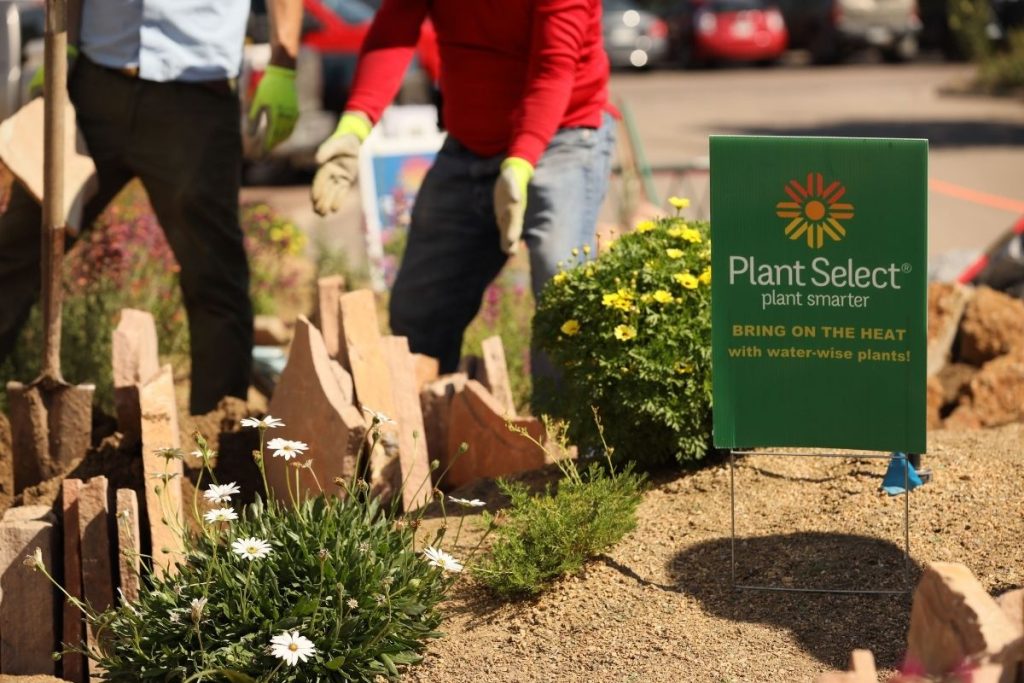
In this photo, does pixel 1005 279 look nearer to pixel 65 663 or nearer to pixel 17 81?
pixel 65 663

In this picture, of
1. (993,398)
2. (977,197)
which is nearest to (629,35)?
(977,197)

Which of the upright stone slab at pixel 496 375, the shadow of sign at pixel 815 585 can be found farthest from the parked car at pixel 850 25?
the shadow of sign at pixel 815 585

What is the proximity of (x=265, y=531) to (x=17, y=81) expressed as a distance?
562cm

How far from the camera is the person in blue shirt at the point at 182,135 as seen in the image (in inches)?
187

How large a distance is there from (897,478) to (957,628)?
1.19 metres

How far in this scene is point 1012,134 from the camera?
15.8 m

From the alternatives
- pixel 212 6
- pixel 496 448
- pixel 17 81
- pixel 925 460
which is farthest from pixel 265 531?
pixel 17 81

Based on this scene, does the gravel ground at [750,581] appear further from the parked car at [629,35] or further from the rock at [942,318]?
the parked car at [629,35]

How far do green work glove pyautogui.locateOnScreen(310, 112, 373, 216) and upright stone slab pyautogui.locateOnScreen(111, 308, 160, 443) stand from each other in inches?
24.5

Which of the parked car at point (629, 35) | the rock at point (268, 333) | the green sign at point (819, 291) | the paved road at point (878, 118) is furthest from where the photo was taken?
the parked car at point (629, 35)

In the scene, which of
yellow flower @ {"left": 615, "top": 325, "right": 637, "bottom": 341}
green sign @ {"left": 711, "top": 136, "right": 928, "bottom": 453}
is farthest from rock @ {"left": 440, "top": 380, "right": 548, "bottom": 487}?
green sign @ {"left": 711, "top": 136, "right": 928, "bottom": 453}

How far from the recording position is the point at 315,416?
3998 millimetres

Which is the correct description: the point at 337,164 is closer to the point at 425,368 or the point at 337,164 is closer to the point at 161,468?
the point at 425,368

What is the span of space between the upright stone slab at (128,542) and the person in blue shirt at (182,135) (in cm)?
143
